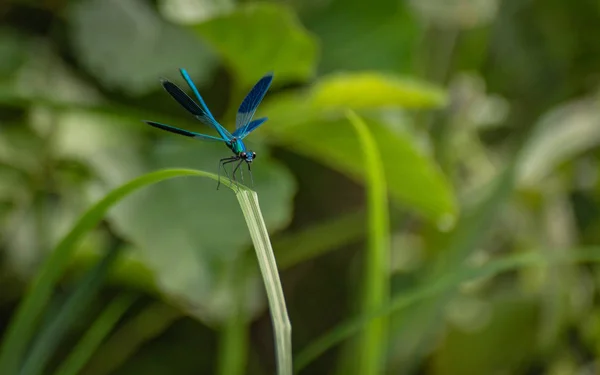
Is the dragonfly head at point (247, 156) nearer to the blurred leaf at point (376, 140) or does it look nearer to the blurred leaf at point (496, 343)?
the blurred leaf at point (376, 140)

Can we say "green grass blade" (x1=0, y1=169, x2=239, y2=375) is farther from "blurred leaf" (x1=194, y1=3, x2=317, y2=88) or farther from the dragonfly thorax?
"blurred leaf" (x1=194, y1=3, x2=317, y2=88)

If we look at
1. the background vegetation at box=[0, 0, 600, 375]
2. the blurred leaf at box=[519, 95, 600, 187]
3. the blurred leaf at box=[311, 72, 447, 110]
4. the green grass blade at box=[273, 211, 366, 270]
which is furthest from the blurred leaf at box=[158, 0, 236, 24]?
the blurred leaf at box=[519, 95, 600, 187]

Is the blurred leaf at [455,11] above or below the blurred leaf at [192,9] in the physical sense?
above

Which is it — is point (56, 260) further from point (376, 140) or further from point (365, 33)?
point (365, 33)

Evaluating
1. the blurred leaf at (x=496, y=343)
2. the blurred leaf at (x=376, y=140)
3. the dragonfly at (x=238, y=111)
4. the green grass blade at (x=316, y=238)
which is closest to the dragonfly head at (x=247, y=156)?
the dragonfly at (x=238, y=111)

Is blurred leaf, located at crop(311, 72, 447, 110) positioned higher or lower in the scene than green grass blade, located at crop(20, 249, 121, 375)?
higher

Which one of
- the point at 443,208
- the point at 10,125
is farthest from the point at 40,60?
the point at 443,208

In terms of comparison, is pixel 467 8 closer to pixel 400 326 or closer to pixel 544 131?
pixel 544 131
